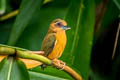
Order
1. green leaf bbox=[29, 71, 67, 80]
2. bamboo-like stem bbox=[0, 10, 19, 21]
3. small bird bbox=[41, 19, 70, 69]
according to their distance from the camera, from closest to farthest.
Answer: small bird bbox=[41, 19, 70, 69] < green leaf bbox=[29, 71, 67, 80] < bamboo-like stem bbox=[0, 10, 19, 21]

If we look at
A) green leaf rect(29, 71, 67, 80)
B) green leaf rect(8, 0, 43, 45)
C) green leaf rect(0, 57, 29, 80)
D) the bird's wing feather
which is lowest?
green leaf rect(0, 57, 29, 80)

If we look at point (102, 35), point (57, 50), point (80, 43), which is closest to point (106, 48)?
point (102, 35)

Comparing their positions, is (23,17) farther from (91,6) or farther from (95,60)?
(95,60)

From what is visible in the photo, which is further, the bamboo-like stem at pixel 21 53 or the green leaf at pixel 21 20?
the green leaf at pixel 21 20

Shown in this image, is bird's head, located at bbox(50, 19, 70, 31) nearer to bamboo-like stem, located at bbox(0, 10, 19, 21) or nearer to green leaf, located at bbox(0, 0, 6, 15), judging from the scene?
green leaf, located at bbox(0, 0, 6, 15)

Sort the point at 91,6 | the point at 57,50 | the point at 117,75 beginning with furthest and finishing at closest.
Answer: the point at 117,75 < the point at 91,6 < the point at 57,50

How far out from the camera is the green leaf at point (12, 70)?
0.91 metres

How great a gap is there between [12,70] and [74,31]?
560 mm

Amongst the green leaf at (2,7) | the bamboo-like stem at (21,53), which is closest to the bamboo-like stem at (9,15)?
the green leaf at (2,7)

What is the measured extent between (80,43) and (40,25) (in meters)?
0.30

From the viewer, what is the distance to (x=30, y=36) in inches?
63.1

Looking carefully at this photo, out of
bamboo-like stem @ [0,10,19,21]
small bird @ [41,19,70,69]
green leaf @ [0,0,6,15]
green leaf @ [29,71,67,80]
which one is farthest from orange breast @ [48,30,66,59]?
bamboo-like stem @ [0,10,19,21]

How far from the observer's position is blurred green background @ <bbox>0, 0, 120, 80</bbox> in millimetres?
1331

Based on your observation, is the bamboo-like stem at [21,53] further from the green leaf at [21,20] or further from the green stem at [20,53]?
the green leaf at [21,20]
